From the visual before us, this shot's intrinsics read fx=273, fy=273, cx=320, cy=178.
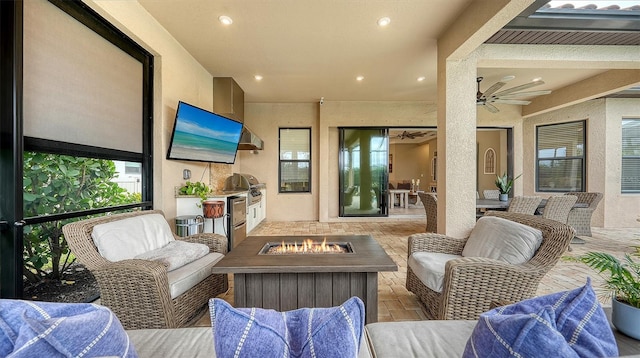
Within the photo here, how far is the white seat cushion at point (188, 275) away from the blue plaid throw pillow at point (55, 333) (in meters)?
1.29

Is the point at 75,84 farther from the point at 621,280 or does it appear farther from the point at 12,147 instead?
the point at 621,280

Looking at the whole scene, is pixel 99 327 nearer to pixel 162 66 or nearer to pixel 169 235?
pixel 169 235

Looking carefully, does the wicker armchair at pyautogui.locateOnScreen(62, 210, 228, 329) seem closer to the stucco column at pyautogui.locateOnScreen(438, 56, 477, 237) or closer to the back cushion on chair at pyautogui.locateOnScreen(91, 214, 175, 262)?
the back cushion on chair at pyautogui.locateOnScreen(91, 214, 175, 262)

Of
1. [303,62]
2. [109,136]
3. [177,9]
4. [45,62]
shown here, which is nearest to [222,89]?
[303,62]

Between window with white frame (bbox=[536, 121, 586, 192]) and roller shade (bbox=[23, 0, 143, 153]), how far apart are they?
321 inches

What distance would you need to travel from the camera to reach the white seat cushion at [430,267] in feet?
6.48

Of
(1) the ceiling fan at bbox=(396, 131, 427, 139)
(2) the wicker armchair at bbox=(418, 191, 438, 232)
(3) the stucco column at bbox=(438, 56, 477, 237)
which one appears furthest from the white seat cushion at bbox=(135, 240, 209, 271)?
(1) the ceiling fan at bbox=(396, 131, 427, 139)

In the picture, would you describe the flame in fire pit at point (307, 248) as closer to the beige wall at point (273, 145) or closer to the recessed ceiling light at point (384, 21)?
the recessed ceiling light at point (384, 21)

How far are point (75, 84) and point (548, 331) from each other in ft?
10.4

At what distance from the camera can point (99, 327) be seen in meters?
0.65

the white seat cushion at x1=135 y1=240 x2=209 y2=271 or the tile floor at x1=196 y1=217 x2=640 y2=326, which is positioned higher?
the white seat cushion at x1=135 y1=240 x2=209 y2=271

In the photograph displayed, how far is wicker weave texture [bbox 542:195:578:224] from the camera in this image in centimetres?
404

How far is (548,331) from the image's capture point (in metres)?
0.57

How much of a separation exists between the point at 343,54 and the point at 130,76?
2.66 meters
